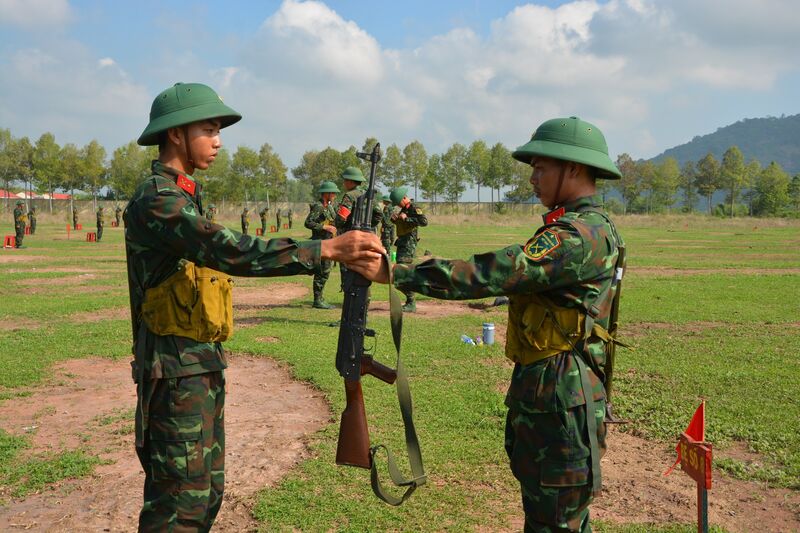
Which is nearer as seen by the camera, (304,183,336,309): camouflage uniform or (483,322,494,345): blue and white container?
(483,322,494,345): blue and white container

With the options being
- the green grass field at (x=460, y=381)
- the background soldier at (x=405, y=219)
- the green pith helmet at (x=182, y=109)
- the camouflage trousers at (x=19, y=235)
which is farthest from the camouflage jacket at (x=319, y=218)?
the camouflage trousers at (x=19, y=235)

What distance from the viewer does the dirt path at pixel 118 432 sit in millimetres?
4461

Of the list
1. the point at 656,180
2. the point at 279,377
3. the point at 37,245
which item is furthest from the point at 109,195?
the point at 279,377

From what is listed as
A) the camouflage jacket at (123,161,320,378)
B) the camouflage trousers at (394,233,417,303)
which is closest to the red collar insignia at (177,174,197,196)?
the camouflage jacket at (123,161,320,378)

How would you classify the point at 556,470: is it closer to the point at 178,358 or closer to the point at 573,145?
the point at 573,145

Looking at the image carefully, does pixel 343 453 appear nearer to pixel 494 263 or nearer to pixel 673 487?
pixel 494 263

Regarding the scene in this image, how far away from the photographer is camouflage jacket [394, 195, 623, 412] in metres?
2.75

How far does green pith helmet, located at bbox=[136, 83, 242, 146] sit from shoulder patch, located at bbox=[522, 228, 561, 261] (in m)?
1.73

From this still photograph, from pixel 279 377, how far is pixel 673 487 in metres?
4.70

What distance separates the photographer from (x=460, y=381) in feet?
25.3

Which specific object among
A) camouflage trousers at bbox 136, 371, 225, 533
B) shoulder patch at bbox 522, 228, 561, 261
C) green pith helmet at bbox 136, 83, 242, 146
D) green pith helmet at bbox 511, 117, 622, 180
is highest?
green pith helmet at bbox 136, 83, 242, 146

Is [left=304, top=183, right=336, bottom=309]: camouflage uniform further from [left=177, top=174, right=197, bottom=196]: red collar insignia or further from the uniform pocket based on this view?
the uniform pocket

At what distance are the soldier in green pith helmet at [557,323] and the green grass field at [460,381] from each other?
163 centimetres

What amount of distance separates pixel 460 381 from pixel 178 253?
17.1 feet
